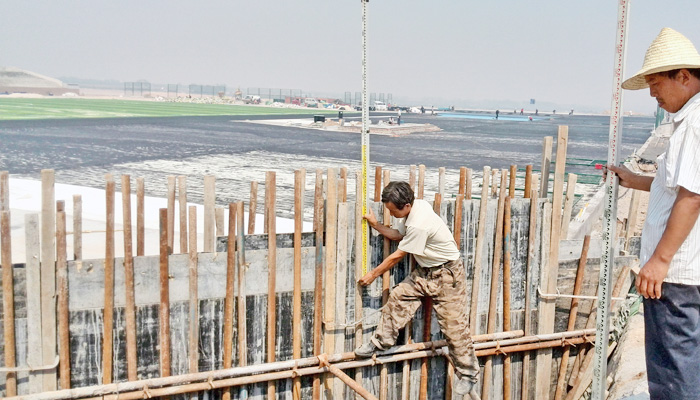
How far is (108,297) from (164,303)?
0.43m

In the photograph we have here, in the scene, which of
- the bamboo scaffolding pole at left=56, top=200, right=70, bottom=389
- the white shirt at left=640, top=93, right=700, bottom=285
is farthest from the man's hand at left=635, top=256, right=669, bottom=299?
the bamboo scaffolding pole at left=56, top=200, right=70, bottom=389

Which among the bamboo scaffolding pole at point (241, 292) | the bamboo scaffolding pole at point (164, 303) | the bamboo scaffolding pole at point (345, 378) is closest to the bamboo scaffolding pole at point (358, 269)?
the bamboo scaffolding pole at point (345, 378)

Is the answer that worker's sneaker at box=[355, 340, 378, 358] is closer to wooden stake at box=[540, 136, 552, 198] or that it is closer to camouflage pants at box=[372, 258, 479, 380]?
camouflage pants at box=[372, 258, 479, 380]

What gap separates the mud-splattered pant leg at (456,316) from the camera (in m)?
5.69

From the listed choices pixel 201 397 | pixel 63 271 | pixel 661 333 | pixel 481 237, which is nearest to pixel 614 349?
pixel 481 237

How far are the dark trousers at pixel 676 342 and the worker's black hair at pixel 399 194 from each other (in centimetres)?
218

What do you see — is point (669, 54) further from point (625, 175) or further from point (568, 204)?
point (568, 204)

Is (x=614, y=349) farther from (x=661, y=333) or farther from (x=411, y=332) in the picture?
(x=661, y=333)

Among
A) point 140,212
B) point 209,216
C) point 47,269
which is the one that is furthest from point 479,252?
point 47,269

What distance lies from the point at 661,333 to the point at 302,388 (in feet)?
10.3

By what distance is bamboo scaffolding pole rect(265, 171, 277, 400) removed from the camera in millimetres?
5395

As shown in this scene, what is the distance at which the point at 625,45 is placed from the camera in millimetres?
4535

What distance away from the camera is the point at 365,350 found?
19.0 ft

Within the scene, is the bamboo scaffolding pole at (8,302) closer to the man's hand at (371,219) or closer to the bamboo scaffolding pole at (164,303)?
the bamboo scaffolding pole at (164,303)
